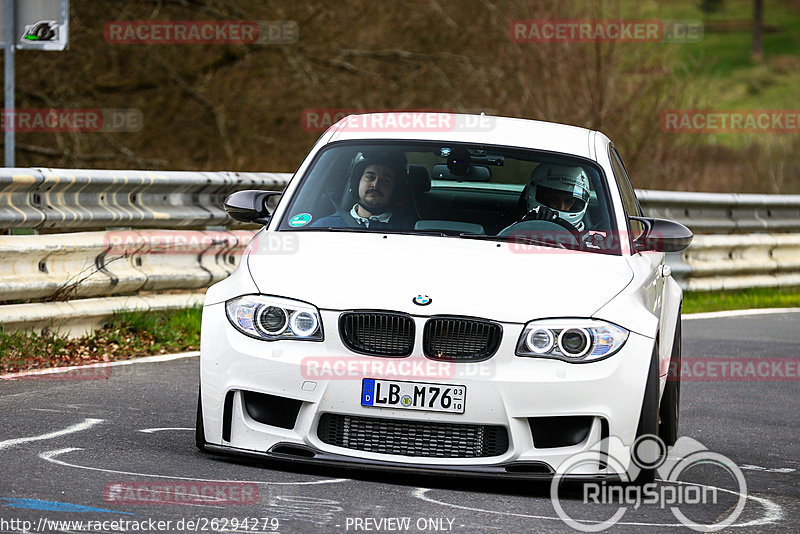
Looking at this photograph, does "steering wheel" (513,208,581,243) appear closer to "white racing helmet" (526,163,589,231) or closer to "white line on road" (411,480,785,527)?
"white racing helmet" (526,163,589,231)

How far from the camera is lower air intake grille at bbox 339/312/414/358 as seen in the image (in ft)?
18.9

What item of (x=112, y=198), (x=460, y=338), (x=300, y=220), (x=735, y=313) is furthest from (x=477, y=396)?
(x=735, y=313)

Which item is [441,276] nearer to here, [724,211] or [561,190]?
[561,190]

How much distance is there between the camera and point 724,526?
5.38 m

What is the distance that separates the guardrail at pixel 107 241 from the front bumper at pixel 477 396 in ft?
11.6

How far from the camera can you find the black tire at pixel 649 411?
5867 mm

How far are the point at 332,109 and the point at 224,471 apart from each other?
14.7 metres

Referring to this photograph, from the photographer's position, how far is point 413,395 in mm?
5691

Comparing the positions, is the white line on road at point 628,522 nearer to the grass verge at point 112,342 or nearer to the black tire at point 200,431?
the black tire at point 200,431

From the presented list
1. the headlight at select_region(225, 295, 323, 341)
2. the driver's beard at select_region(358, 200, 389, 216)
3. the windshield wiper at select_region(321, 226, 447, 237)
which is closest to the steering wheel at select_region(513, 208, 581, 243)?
the windshield wiper at select_region(321, 226, 447, 237)

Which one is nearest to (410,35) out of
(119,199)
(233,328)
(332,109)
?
(332,109)

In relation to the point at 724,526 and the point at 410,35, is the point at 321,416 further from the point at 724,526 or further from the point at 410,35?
the point at 410,35

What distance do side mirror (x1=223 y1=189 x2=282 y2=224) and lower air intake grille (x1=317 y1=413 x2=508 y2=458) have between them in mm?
1770

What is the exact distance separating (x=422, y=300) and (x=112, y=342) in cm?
445
